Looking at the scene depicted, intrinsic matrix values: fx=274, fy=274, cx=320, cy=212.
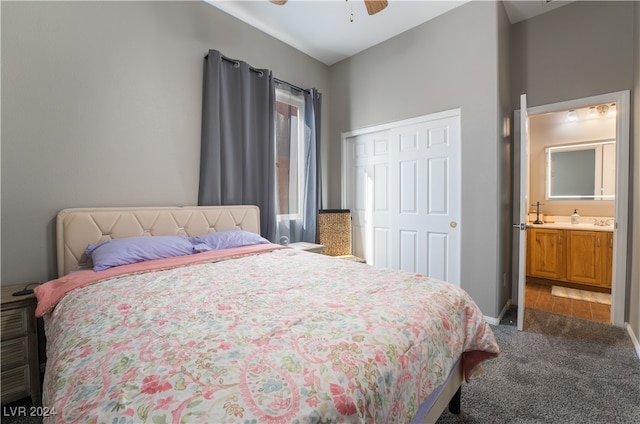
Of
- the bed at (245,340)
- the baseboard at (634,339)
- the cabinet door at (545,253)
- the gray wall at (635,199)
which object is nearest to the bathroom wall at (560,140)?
the cabinet door at (545,253)

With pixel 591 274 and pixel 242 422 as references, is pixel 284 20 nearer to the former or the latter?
pixel 242 422

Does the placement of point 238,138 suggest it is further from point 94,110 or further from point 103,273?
point 103,273

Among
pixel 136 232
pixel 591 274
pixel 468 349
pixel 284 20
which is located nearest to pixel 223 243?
pixel 136 232

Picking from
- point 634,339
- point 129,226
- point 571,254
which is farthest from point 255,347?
point 571,254

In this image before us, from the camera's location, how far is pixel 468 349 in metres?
1.39

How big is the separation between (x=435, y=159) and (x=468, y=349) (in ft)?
7.21

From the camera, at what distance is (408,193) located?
3.33m

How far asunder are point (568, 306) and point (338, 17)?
13.7ft

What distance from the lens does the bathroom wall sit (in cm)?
379

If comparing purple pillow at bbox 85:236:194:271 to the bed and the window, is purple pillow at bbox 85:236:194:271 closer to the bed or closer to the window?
the bed

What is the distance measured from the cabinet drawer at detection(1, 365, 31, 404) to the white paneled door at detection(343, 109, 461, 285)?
327 cm

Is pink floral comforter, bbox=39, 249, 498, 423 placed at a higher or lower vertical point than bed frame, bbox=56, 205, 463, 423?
lower

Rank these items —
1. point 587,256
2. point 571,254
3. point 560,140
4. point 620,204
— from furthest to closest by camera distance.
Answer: point 560,140, point 571,254, point 587,256, point 620,204

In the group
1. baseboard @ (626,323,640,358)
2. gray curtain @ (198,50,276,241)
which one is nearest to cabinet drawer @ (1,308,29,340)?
gray curtain @ (198,50,276,241)
